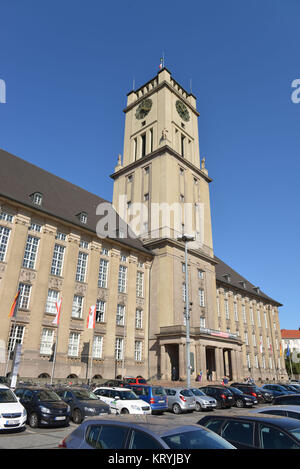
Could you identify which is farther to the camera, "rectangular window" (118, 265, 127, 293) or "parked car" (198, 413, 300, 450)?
"rectangular window" (118, 265, 127, 293)

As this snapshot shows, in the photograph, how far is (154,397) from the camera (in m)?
18.0

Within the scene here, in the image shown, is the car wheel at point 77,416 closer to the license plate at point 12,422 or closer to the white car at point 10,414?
the white car at point 10,414

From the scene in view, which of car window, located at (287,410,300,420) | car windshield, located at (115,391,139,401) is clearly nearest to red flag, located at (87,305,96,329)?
car windshield, located at (115,391,139,401)

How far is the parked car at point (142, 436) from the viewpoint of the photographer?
444cm

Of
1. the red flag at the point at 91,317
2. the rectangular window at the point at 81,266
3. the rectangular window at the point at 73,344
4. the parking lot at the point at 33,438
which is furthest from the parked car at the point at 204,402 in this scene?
the rectangular window at the point at 81,266

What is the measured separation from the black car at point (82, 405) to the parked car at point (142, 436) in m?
9.85

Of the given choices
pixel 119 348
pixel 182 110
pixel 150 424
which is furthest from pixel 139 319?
pixel 182 110

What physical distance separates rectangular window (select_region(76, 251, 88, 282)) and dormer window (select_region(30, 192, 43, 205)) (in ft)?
22.3

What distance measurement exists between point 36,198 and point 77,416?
74.1 feet

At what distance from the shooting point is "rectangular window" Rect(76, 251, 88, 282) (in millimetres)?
Result: 34000

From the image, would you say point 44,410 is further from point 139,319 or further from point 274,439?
point 139,319

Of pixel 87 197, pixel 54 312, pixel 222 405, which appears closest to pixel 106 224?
pixel 87 197

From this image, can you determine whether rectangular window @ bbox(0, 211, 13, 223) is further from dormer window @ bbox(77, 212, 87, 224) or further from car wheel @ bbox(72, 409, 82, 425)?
car wheel @ bbox(72, 409, 82, 425)

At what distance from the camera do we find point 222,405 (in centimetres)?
2192
